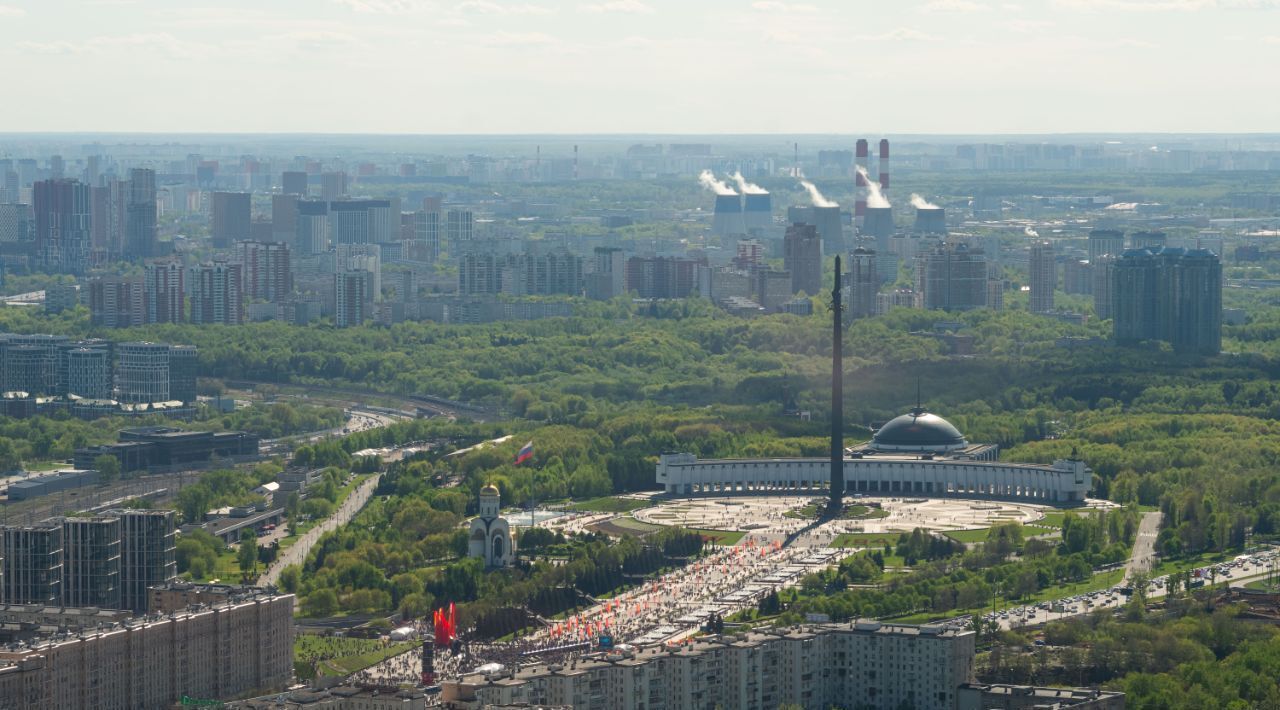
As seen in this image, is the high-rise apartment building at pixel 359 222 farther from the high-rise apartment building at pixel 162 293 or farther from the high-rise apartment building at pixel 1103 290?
the high-rise apartment building at pixel 1103 290

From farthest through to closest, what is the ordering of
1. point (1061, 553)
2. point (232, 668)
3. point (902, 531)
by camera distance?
1. point (902, 531)
2. point (1061, 553)
3. point (232, 668)

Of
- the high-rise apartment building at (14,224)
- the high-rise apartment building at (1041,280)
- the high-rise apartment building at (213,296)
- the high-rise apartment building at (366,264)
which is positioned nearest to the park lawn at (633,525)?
the high-rise apartment building at (213,296)

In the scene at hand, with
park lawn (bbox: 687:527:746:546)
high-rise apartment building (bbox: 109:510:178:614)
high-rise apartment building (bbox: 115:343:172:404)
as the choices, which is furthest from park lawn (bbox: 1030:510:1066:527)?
high-rise apartment building (bbox: 115:343:172:404)

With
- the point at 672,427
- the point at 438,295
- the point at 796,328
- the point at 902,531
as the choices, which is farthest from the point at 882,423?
the point at 438,295

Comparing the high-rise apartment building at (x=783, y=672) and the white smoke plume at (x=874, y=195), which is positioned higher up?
the white smoke plume at (x=874, y=195)

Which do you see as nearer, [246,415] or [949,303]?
[246,415]

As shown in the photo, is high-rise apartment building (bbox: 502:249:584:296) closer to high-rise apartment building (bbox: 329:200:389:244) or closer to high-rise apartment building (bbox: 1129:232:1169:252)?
high-rise apartment building (bbox: 1129:232:1169:252)

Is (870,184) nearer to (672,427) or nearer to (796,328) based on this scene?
(796,328)
